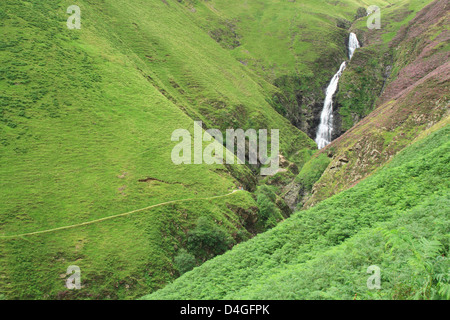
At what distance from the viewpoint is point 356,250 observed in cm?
1371

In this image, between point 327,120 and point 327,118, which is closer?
point 327,120

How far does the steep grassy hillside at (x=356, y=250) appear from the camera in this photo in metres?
10.1

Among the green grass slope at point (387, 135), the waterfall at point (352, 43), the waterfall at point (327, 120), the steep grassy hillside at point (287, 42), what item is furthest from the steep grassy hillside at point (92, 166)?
the waterfall at point (352, 43)

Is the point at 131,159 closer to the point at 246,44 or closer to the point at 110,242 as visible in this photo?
the point at 110,242

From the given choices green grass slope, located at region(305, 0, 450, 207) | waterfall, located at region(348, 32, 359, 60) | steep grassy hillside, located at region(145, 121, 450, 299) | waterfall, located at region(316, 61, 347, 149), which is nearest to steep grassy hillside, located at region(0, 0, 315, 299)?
green grass slope, located at region(305, 0, 450, 207)

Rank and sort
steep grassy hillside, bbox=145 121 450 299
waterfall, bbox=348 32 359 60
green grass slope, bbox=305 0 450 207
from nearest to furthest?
steep grassy hillside, bbox=145 121 450 299
green grass slope, bbox=305 0 450 207
waterfall, bbox=348 32 359 60

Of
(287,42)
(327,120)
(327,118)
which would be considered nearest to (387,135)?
(327,120)

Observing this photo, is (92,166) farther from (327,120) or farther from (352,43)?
(352,43)

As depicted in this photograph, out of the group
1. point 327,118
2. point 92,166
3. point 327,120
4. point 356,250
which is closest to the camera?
point 356,250

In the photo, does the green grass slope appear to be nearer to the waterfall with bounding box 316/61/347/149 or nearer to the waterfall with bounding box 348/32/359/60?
the waterfall with bounding box 316/61/347/149

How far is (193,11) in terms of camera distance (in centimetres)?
15325

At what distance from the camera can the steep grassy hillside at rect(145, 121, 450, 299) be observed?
10.1 metres

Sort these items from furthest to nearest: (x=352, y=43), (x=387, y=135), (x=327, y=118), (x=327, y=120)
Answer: (x=352, y=43)
(x=327, y=118)
(x=327, y=120)
(x=387, y=135)
